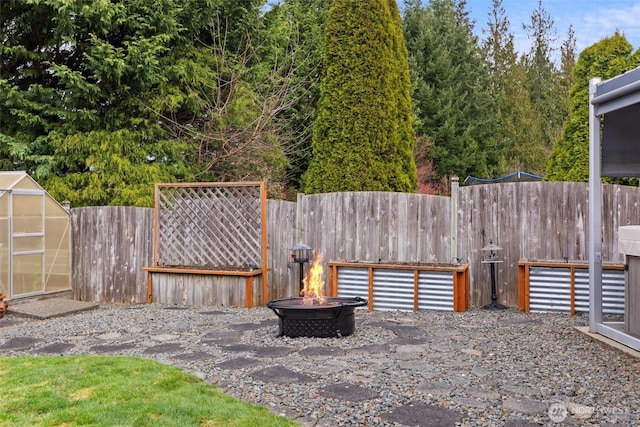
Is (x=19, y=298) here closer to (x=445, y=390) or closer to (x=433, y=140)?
(x=445, y=390)

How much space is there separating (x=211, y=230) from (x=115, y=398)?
4434mm

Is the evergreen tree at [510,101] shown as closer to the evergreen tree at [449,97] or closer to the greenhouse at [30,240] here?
the evergreen tree at [449,97]

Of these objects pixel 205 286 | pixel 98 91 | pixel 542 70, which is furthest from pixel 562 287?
pixel 542 70

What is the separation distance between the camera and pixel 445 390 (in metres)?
3.43

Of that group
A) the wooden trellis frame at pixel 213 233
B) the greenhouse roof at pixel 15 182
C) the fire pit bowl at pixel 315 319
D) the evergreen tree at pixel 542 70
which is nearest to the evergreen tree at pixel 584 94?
the wooden trellis frame at pixel 213 233

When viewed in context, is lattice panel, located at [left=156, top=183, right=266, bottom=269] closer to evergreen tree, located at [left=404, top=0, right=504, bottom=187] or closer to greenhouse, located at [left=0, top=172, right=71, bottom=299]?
greenhouse, located at [left=0, top=172, right=71, bottom=299]

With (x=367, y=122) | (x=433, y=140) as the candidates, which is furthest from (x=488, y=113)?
(x=367, y=122)

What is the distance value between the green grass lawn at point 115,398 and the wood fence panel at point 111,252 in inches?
147

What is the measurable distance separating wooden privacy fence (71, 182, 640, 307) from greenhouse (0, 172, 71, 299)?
10.6 inches

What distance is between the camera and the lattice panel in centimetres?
734

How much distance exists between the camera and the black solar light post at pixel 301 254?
22.2 ft

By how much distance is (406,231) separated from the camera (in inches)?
273

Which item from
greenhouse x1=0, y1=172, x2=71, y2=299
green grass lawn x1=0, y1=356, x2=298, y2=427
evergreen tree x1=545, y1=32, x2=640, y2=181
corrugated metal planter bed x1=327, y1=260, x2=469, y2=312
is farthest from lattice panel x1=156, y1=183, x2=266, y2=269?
evergreen tree x1=545, y1=32, x2=640, y2=181

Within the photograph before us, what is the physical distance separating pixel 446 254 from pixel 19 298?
559 cm
